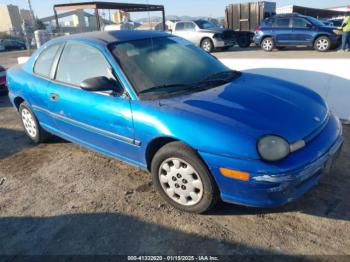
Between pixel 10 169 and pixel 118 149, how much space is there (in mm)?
1802

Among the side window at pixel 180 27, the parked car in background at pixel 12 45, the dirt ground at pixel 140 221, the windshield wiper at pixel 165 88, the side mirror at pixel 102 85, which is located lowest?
the parked car in background at pixel 12 45

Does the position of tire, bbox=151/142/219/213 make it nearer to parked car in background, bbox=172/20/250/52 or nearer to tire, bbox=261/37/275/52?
parked car in background, bbox=172/20/250/52

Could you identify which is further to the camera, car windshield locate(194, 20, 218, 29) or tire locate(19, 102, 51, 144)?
car windshield locate(194, 20, 218, 29)

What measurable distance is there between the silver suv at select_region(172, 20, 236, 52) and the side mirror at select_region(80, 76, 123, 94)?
568 inches

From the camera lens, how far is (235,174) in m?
2.67

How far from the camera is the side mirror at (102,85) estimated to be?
333 cm

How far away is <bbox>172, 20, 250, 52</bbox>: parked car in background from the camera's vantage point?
17.1 meters

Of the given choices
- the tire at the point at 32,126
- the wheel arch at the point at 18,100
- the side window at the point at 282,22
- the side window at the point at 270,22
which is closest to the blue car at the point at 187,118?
the tire at the point at 32,126

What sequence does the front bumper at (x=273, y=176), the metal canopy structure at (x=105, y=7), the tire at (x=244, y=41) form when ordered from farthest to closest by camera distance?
1. the tire at (x=244, y=41)
2. the metal canopy structure at (x=105, y=7)
3. the front bumper at (x=273, y=176)

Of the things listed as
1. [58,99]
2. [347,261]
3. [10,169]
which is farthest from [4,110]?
[347,261]

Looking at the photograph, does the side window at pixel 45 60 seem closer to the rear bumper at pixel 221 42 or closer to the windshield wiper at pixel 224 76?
the windshield wiper at pixel 224 76

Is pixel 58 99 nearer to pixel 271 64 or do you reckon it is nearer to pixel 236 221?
pixel 236 221

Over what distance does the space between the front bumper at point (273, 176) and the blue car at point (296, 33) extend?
44.7ft

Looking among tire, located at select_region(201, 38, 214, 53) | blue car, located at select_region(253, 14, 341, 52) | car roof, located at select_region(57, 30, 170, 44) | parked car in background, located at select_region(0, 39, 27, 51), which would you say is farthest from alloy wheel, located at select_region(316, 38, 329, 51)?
parked car in background, located at select_region(0, 39, 27, 51)
